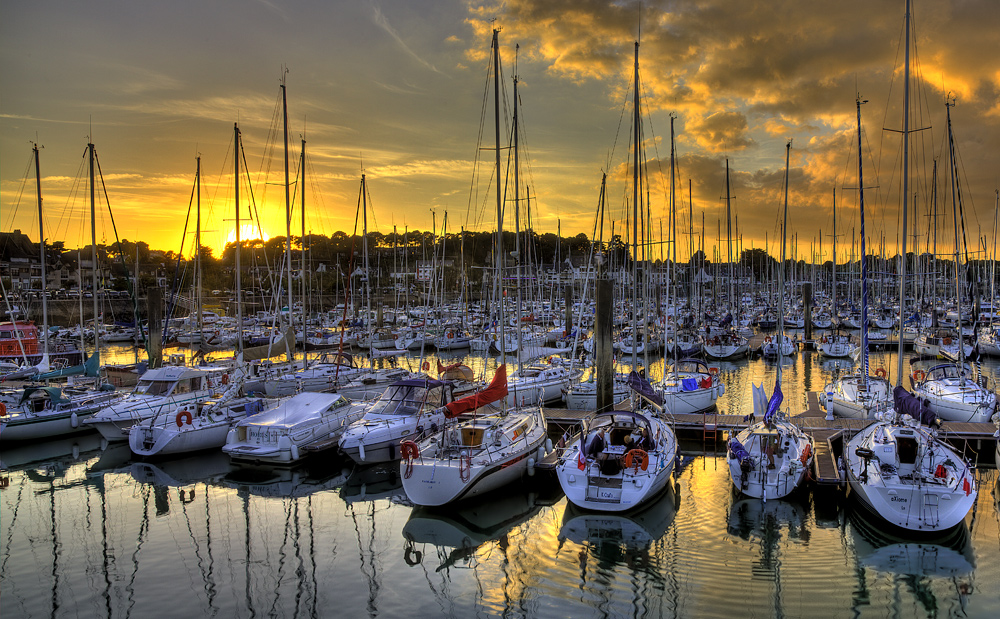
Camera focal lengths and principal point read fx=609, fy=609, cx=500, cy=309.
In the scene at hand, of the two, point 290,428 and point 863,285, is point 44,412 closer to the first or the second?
point 290,428

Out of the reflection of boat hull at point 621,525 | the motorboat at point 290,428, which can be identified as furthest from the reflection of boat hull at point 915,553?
the motorboat at point 290,428

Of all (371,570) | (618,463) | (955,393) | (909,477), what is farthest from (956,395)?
(371,570)

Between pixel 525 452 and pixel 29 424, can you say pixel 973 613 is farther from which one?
pixel 29 424

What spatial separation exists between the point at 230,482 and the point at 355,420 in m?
4.64

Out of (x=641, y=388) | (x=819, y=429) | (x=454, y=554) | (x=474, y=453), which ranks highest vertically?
(x=641, y=388)

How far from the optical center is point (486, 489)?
16.2 m

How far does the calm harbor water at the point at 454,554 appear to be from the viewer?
11258 millimetres

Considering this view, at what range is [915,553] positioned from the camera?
1309 centimetres

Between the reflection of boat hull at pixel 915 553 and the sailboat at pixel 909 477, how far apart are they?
0.35 metres

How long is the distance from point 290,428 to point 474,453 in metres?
6.76

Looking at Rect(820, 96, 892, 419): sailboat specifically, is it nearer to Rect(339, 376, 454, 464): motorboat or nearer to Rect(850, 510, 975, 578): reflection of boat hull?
Rect(850, 510, 975, 578): reflection of boat hull

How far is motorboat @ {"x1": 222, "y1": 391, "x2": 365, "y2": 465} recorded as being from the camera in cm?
1923

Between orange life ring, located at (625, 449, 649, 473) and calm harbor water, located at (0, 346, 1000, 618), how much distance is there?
1.27 metres

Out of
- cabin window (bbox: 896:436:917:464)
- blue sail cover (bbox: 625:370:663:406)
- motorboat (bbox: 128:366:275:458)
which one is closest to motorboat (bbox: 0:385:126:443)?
motorboat (bbox: 128:366:275:458)
